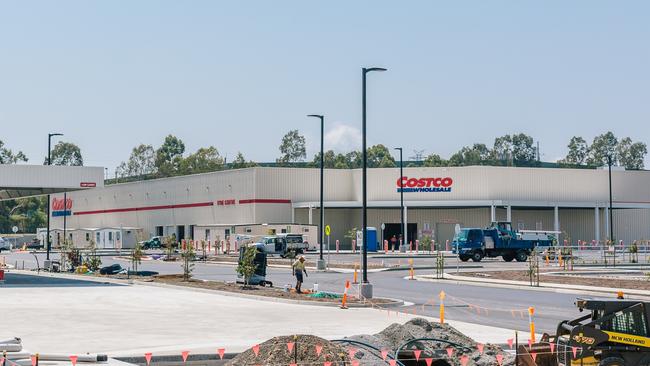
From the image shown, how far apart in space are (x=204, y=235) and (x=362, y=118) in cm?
6063

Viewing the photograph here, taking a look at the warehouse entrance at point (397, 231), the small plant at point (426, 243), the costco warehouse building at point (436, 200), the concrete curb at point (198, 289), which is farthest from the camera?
the warehouse entrance at point (397, 231)

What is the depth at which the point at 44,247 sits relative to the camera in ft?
352

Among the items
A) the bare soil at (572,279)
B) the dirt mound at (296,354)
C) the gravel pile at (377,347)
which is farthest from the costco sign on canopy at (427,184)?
the dirt mound at (296,354)

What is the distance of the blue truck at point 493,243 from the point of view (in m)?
64.7

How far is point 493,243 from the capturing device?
213 ft

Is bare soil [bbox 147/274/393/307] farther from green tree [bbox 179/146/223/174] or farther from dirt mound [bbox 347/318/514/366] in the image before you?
green tree [bbox 179/146/223/174]

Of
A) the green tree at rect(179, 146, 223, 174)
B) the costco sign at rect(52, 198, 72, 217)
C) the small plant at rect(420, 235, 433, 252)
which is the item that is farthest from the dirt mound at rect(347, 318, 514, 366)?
the green tree at rect(179, 146, 223, 174)

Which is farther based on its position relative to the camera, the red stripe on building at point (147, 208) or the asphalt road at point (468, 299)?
the red stripe on building at point (147, 208)

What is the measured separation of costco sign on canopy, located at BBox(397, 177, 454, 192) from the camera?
8981 centimetres

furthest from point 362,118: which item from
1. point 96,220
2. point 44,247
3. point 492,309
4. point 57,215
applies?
point 57,215

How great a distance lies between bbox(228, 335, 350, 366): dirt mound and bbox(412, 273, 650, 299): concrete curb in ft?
78.0

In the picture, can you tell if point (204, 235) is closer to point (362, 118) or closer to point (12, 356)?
point (362, 118)

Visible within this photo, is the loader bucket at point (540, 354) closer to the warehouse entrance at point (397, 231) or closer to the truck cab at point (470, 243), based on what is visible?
the truck cab at point (470, 243)

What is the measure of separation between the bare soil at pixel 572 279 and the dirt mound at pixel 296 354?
90.3 ft
